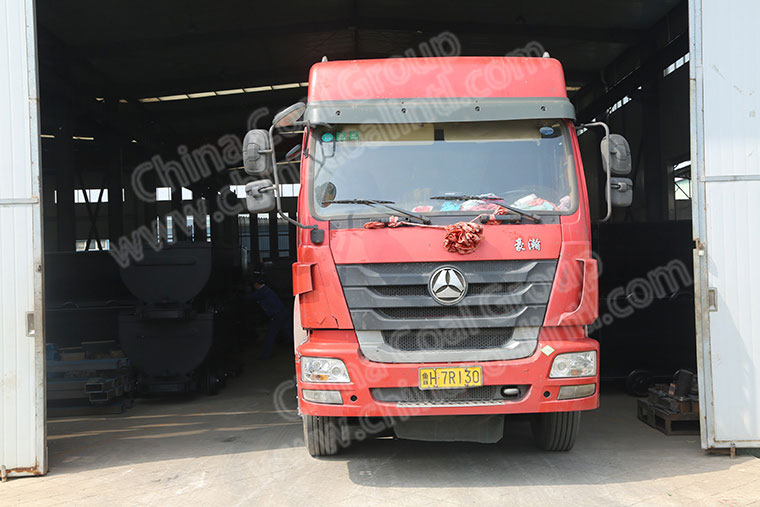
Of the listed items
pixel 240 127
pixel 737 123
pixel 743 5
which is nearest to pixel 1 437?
pixel 737 123

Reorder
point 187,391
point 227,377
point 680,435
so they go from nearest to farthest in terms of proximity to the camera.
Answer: point 680,435 < point 187,391 < point 227,377

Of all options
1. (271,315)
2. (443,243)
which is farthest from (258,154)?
(271,315)

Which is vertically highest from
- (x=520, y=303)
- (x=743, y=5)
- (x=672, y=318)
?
(x=743, y=5)

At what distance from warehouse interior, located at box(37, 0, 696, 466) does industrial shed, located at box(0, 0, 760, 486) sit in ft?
0.13

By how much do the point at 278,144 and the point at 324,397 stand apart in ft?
7.26

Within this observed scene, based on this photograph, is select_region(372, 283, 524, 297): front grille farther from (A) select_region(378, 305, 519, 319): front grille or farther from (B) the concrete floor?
(B) the concrete floor

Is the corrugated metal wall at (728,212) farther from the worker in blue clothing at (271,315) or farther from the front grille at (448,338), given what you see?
the worker in blue clothing at (271,315)

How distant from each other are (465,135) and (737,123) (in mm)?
2284

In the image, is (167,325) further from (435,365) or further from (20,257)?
(435,365)

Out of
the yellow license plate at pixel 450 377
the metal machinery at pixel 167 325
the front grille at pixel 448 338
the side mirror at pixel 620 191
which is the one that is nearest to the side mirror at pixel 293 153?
the front grille at pixel 448 338

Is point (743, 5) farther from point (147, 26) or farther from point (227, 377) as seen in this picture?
point (147, 26)

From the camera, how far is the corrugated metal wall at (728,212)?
17.0 feet

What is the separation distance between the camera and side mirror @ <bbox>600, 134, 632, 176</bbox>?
4.78m

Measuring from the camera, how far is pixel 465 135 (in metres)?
4.73
